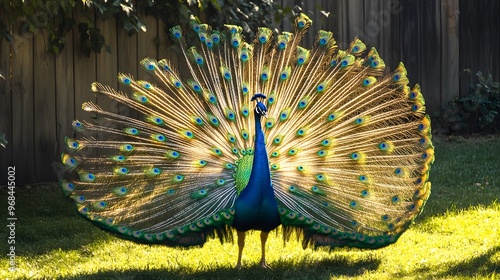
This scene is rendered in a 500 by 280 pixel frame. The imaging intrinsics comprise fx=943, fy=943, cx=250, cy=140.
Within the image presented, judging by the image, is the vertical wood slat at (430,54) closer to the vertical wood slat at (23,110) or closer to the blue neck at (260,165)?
the vertical wood slat at (23,110)

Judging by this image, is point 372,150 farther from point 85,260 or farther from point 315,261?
point 85,260

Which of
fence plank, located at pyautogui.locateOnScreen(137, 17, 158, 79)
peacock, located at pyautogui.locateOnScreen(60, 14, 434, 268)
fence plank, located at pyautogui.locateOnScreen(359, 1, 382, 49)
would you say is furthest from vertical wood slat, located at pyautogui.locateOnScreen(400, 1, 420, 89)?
peacock, located at pyautogui.locateOnScreen(60, 14, 434, 268)

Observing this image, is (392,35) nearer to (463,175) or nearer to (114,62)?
(463,175)

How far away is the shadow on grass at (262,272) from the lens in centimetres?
594

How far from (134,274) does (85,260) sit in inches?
28.6

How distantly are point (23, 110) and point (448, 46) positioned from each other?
19.1 ft

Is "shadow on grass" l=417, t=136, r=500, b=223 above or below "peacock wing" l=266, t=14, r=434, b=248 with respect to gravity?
below

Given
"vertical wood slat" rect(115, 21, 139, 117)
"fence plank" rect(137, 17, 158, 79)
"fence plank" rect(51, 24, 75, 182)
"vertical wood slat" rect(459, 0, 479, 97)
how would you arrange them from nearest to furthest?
"fence plank" rect(51, 24, 75, 182)
"vertical wood slat" rect(115, 21, 139, 117)
"fence plank" rect(137, 17, 158, 79)
"vertical wood slat" rect(459, 0, 479, 97)

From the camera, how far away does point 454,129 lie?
11.8 m

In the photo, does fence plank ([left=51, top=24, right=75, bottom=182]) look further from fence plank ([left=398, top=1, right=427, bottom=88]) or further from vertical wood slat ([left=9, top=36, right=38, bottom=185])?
fence plank ([left=398, top=1, right=427, bottom=88])

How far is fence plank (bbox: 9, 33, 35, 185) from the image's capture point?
27.4ft

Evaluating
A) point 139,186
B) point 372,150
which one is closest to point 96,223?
point 139,186

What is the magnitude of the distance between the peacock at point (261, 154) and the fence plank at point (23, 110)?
226 centimetres

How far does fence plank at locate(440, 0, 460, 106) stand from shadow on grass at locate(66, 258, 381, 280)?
6.09 metres
